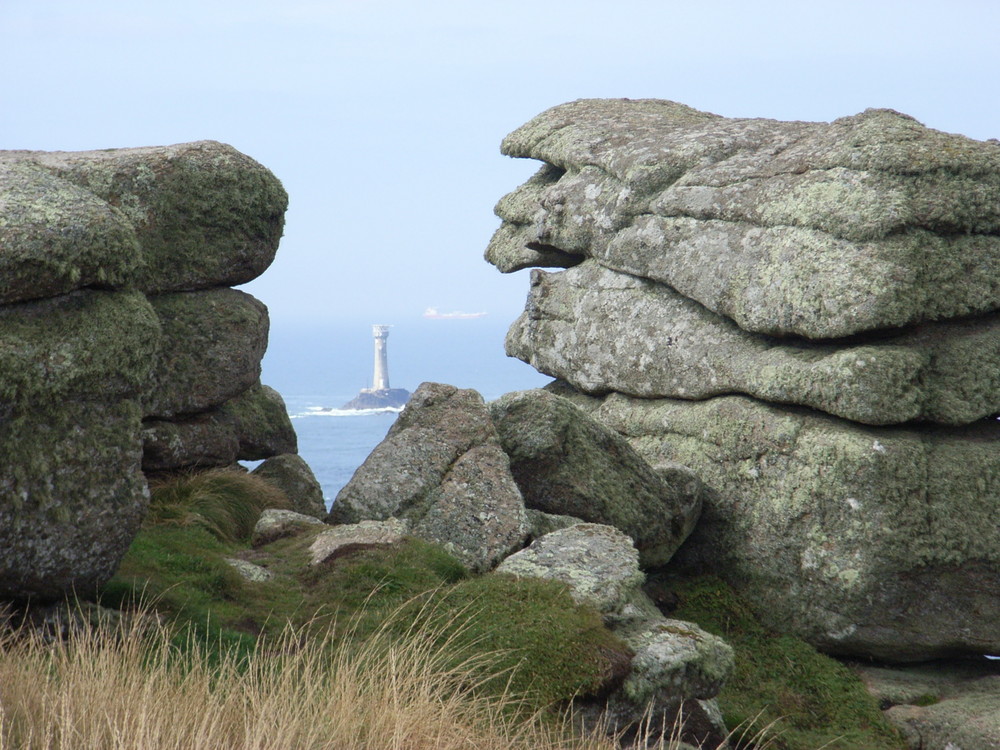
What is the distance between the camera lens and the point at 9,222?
36.9ft

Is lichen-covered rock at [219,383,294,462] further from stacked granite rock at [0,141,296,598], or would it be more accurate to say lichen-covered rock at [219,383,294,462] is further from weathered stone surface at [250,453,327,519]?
stacked granite rock at [0,141,296,598]

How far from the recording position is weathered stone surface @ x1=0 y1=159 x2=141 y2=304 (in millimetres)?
11125

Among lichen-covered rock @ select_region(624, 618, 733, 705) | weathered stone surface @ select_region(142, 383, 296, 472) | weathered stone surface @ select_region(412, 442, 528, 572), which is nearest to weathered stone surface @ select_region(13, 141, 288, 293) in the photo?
weathered stone surface @ select_region(142, 383, 296, 472)

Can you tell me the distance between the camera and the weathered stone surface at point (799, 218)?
18.6 meters

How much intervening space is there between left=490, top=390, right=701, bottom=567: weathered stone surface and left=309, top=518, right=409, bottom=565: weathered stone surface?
12.2ft

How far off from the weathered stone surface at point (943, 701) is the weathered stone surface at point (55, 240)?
46.4ft

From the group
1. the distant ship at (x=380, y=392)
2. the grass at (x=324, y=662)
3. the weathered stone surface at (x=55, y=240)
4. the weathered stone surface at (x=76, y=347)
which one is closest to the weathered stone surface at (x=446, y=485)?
the grass at (x=324, y=662)

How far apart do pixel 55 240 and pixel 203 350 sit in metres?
6.14

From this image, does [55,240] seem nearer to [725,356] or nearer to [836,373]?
[836,373]

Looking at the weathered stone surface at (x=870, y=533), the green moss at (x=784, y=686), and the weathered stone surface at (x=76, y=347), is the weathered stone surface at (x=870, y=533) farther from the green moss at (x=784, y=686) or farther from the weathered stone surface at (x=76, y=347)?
the weathered stone surface at (x=76, y=347)

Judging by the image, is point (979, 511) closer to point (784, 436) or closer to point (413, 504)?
point (784, 436)

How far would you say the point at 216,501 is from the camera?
660 inches

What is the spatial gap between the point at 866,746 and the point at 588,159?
47.9 ft

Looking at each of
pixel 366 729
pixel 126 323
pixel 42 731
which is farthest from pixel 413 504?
pixel 42 731
